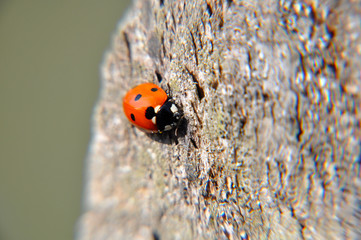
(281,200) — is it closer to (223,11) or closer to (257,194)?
(257,194)

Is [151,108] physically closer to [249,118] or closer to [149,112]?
[149,112]

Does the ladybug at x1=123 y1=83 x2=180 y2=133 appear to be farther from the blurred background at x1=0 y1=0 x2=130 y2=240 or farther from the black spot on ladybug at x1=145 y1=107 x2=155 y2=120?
the blurred background at x1=0 y1=0 x2=130 y2=240

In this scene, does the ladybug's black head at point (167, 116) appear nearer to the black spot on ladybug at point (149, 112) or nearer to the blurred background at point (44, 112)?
the black spot on ladybug at point (149, 112)

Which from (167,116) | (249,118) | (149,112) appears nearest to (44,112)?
(149,112)

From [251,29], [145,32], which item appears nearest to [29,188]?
[145,32]

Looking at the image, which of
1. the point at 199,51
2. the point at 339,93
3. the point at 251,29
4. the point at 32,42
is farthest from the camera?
the point at 32,42

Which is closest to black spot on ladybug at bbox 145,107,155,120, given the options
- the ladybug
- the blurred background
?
the ladybug
